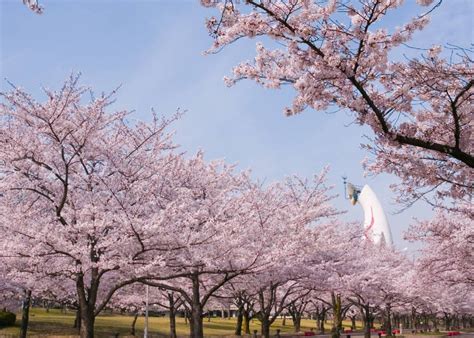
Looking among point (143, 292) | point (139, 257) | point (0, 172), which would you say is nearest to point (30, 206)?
point (0, 172)

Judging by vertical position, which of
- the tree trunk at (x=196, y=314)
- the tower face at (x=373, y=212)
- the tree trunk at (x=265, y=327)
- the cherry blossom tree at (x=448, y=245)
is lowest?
the tree trunk at (x=265, y=327)

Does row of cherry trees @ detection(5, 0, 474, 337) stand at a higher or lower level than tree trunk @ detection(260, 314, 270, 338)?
higher

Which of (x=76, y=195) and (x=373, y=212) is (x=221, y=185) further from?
(x=373, y=212)

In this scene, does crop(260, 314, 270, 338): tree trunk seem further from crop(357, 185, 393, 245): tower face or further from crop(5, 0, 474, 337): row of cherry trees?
crop(357, 185, 393, 245): tower face

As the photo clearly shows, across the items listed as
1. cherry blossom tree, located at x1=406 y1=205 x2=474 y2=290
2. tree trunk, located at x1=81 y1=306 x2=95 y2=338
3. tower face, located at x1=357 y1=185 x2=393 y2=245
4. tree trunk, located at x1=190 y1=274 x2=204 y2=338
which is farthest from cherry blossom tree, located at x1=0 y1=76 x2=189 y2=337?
tower face, located at x1=357 y1=185 x2=393 y2=245

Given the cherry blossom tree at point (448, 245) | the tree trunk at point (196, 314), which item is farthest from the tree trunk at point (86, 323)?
the cherry blossom tree at point (448, 245)

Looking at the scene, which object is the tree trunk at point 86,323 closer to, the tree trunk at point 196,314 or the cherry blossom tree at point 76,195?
the cherry blossom tree at point 76,195

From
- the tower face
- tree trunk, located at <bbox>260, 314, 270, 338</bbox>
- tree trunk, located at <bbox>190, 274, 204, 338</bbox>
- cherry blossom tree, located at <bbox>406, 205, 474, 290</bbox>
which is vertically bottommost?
tree trunk, located at <bbox>260, 314, 270, 338</bbox>

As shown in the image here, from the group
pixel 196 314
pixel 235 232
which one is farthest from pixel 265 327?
pixel 235 232

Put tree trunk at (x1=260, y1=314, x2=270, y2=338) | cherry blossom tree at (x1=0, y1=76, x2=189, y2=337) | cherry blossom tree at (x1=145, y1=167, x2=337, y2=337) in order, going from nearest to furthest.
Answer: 1. cherry blossom tree at (x1=0, y1=76, x2=189, y2=337)
2. cherry blossom tree at (x1=145, y1=167, x2=337, y2=337)
3. tree trunk at (x1=260, y1=314, x2=270, y2=338)

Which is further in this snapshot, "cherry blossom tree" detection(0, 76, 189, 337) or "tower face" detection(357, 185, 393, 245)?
"tower face" detection(357, 185, 393, 245)

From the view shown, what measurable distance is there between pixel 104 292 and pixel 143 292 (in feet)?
33.6

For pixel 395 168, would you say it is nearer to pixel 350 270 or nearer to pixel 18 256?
pixel 18 256

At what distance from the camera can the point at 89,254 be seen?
11539 mm
